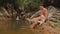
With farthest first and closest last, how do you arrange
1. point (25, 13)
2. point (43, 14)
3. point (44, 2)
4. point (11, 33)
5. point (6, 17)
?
point (44, 2), point (25, 13), point (6, 17), point (43, 14), point (11, 33)

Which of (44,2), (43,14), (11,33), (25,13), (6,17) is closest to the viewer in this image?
(11,33)

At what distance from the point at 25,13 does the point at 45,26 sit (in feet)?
16.8

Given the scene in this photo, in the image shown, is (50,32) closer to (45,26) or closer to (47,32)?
(47,32)

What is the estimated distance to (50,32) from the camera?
820cm

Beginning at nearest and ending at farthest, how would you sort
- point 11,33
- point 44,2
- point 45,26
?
point 11,33, point 45,26, point 44,2

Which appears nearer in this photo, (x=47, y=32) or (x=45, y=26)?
(x=47, y=32)

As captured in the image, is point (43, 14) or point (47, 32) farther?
point (43, 14)

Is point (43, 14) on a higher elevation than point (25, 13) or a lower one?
higher

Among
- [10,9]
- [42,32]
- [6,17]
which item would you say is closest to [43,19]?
[42,32]

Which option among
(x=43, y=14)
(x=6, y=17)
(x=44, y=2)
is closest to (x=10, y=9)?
(x=6, y=17)

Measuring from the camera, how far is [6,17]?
12789mm

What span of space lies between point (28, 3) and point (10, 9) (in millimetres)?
1409

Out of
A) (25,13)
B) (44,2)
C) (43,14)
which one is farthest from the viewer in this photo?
(44,2)

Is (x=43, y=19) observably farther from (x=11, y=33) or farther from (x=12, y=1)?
(x=12, y=1)
